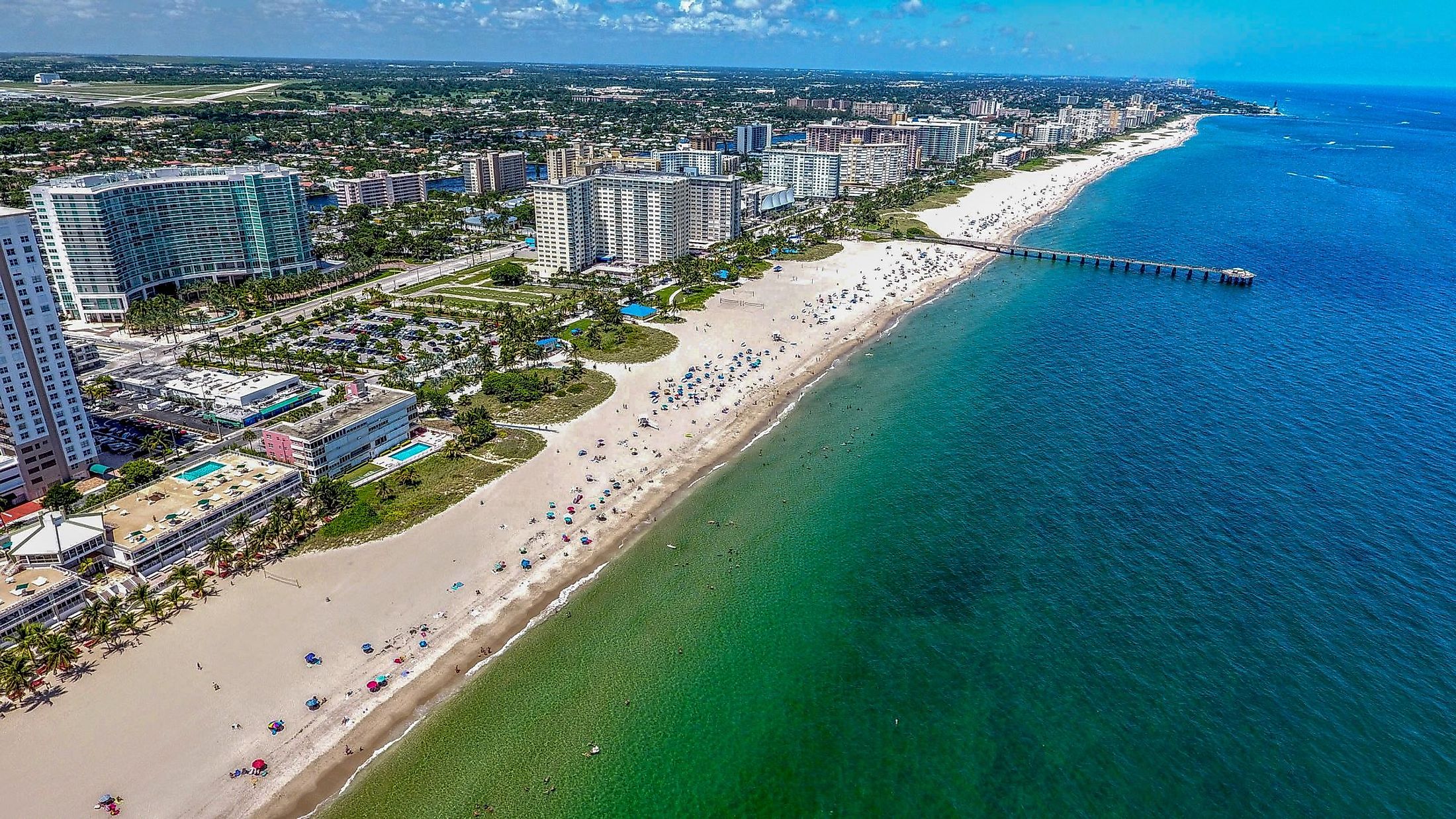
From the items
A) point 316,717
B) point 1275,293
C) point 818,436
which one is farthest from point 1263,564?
point 1275,293

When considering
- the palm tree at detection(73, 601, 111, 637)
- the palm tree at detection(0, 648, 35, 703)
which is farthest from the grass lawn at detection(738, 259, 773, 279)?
the palm tree at detection(0, 648, 35, 703)

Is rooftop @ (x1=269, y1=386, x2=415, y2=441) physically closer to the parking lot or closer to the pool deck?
the pool deck

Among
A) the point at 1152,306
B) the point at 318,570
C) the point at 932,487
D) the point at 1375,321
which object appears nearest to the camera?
the point at 318,570

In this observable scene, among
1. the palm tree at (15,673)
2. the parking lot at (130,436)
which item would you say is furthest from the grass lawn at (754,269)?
the palm tree at (15,673)

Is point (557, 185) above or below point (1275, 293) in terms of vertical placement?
above

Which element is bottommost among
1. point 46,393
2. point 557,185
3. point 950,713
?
point 950,713

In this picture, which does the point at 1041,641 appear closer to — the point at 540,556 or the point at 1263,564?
the point at 1263,564

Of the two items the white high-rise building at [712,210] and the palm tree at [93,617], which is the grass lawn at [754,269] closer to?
the white high-rise building at [712,210]
